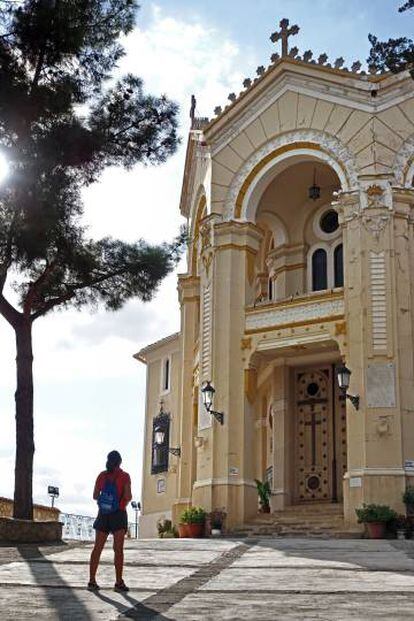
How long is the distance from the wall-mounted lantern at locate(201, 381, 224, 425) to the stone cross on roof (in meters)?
9.80

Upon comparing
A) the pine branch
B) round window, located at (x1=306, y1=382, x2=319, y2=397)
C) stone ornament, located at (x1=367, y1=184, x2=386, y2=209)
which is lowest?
round window, located at (x1=306, y1=382, x2=319, y2=397)

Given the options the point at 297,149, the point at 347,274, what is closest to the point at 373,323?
the point at 347,274

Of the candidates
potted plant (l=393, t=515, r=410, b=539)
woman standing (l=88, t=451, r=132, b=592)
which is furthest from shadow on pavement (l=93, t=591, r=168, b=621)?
potted plant (l=393, t=515, r=410, b=539)

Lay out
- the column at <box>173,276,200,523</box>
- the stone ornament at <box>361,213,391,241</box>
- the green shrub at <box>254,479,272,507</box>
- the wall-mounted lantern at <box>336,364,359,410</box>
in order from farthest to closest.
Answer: the column at <box>173,276,200,523</box>
the green shrub at <box>254,479,272,507</box>
the stone ornament at <box>361,213,391,241</box>
the wall-mounted lantern at <box>336,364,359,410</box>

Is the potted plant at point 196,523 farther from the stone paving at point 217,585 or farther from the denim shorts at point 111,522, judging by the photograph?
the denim shorts at point 111,522

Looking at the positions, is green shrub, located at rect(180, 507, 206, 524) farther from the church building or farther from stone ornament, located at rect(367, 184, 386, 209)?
stone ornament, located at rect(367, 184, 386, 209)

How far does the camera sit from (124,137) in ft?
61.2

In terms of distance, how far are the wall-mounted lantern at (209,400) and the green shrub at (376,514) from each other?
473 centimetres

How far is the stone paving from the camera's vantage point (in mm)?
7170

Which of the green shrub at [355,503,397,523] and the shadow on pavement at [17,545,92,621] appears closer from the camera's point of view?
the shadow on pavement at [17,545,92,621]

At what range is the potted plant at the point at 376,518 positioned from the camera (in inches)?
766

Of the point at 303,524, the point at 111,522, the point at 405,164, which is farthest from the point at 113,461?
the point at 405,164

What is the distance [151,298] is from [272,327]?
5.10m

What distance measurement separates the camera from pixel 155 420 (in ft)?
113
